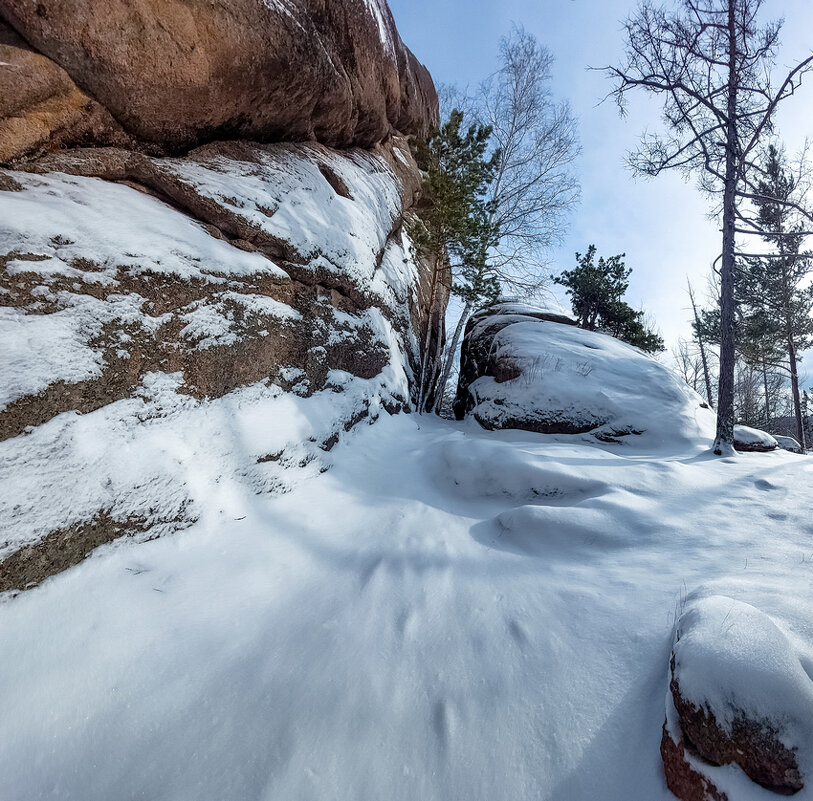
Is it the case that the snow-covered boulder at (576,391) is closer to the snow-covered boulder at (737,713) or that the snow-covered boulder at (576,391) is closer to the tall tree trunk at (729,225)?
the tall tree trunk at (729,225)

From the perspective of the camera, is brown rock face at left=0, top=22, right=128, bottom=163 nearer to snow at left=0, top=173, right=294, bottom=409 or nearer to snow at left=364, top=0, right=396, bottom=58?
snow at left=0, top=173, right=294, bottom=409

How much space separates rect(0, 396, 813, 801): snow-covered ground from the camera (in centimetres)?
133

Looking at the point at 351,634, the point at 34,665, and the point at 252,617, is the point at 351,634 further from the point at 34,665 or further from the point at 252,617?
the point at 34,665

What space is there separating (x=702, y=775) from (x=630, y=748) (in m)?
0.27

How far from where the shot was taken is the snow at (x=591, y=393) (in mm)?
5832

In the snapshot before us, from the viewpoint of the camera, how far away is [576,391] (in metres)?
6.32

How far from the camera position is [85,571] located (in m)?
2.11

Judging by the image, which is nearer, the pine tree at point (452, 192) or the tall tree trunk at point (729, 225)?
the tall tree trunk at point (729, 225)

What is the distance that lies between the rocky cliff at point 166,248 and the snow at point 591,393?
2359mm

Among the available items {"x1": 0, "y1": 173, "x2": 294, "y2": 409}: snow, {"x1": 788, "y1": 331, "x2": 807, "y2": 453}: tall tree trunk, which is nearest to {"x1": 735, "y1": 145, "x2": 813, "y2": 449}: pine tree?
{"x1": 788, "y1": 331, "x2": 807, "y2": 453}: tall tree trunk

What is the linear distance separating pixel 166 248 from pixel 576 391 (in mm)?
6277

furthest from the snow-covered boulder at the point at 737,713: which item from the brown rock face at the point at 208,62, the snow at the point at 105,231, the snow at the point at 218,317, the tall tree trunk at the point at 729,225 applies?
the brown rock face at the point at 208,62

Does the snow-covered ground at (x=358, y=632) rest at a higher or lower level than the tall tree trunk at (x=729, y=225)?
lower

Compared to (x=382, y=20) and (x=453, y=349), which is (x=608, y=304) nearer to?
(x=453, y=349)
